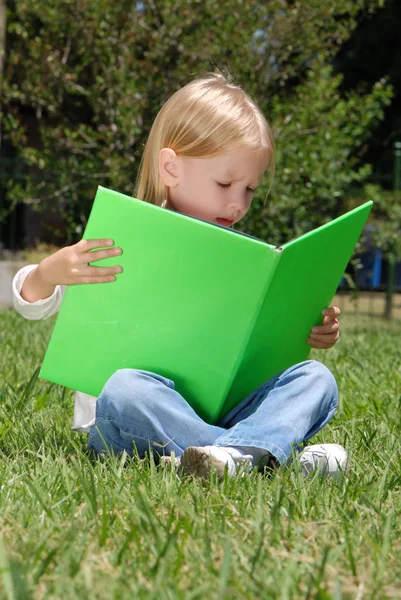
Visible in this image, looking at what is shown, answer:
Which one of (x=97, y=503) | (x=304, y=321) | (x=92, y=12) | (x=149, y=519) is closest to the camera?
(x=149, y=519)

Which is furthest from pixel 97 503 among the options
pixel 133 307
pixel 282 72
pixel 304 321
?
pixel 282 72

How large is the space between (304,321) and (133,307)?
1.36 feet

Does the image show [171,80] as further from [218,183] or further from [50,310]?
→ [50,310]

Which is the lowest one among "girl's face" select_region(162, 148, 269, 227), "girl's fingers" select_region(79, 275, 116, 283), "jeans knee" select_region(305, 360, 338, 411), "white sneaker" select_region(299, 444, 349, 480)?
"white sneaker" select_region(299, 444, 349, 480)

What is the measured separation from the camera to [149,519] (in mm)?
1284

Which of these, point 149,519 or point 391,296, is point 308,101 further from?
point 149,519

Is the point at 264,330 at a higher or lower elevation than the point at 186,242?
lower

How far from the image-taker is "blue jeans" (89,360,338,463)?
181 centimetres

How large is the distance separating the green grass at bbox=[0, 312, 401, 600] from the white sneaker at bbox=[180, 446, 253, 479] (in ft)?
0.12

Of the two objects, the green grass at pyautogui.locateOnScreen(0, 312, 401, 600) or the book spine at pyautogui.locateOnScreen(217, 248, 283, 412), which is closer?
the green grass at pyautogui.locateOnScreen(0, 312, 401, 600)

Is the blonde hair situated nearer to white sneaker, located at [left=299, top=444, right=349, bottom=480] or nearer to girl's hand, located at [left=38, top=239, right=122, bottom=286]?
girl's hand, located at [left=38, top=239, right=122, bottom=286]

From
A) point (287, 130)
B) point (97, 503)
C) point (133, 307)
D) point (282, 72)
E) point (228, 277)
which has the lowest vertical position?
point (97, 503)

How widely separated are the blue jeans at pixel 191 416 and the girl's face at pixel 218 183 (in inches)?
18.1

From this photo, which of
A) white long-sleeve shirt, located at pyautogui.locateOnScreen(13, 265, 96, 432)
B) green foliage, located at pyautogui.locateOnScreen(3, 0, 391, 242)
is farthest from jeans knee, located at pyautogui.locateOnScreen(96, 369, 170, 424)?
green foliage, located at pyautogui.locateOnScreen(3, 0, 391, 242)
